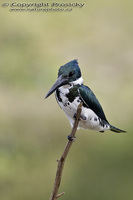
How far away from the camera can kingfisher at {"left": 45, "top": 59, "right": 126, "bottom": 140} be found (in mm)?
1316

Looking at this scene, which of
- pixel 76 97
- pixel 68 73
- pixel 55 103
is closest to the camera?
pixel 68 73

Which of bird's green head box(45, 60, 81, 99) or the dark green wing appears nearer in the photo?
bird's green head box(45, 60, 81, 99)

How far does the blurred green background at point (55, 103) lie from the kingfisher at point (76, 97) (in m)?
1.55

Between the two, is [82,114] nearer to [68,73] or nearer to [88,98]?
[88,98]

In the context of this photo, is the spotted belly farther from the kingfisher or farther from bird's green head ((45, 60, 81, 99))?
bird's green head ((45, 60, 81, 99))

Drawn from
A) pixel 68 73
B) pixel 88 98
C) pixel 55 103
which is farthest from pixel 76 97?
pixel 55 103

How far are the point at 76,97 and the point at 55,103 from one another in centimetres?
238

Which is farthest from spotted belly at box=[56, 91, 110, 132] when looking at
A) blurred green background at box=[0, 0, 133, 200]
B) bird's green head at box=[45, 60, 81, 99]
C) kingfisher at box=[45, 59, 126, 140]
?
blurred green background at box=[0, 0, 133, 200]

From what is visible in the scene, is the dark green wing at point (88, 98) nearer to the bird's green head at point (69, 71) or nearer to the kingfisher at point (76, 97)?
the kingfisher at point (76, 97)

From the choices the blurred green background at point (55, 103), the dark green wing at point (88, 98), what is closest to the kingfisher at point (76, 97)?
the dark green wing at point (88, 98)

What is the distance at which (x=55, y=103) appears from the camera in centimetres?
385

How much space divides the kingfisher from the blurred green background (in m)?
1.55

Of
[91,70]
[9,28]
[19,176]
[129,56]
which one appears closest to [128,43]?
[129,56]

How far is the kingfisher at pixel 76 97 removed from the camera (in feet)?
4.32
